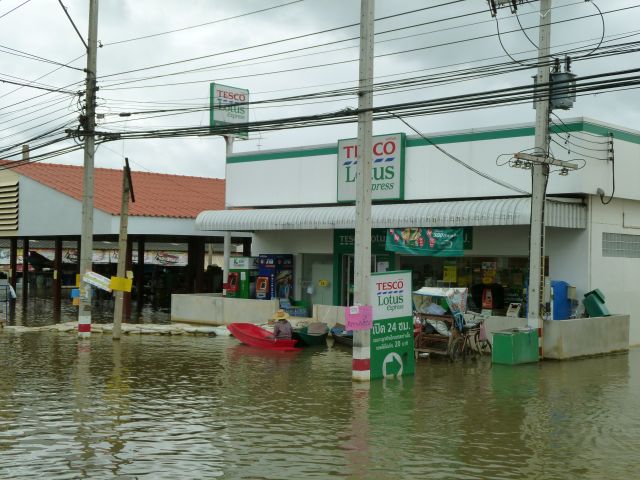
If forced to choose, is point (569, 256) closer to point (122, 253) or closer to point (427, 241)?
point (427, 241)

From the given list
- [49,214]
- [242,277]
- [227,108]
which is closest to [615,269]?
[242,277]

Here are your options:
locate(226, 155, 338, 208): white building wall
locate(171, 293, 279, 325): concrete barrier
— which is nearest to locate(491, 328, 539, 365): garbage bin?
locate(226, 155, 338, 208): white building wall

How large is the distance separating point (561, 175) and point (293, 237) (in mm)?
11749

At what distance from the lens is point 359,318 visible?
17.9 metres

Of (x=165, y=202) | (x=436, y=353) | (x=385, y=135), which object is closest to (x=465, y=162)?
(x=385, y=135)

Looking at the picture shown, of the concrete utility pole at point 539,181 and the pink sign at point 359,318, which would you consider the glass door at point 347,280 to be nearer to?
the concrete utility pole at point 539,181

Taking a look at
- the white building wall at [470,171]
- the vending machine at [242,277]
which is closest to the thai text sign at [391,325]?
the white building wall at [470,171]

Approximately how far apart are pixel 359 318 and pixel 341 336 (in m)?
7.66

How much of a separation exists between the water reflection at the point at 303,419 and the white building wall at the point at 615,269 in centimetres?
365

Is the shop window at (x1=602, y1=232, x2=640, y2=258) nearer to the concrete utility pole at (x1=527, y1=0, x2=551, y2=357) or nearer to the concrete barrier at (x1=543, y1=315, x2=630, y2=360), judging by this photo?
the concrete barrier at (x1=543, y1=315, x2=630, y2=360)

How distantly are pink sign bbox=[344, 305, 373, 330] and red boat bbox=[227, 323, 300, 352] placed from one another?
6.27m

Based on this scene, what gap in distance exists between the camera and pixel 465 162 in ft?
86.5

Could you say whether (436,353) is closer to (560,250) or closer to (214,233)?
(560,250)

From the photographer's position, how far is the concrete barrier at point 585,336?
74.0 feet
